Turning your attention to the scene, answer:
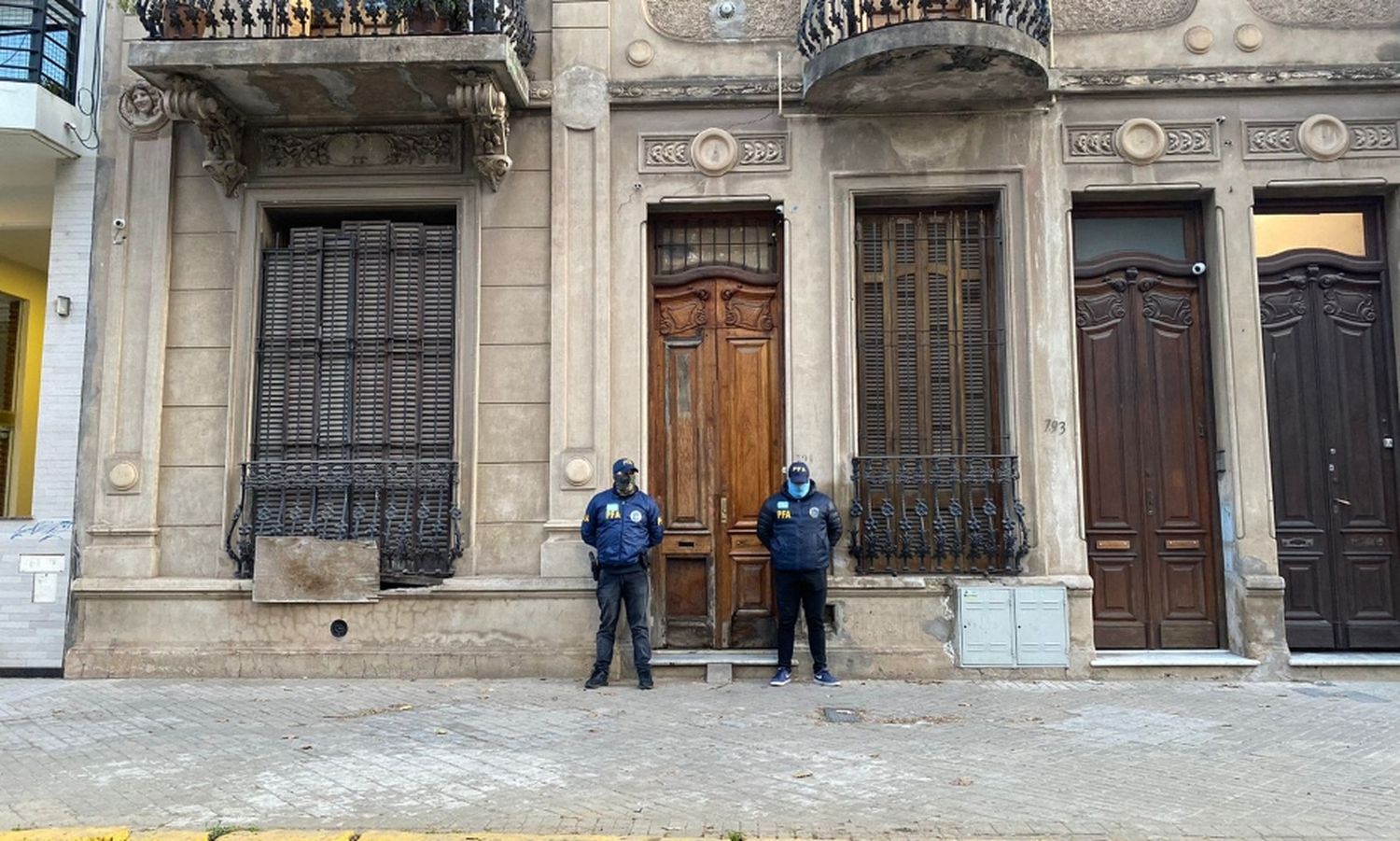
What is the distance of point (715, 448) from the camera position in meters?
8.79

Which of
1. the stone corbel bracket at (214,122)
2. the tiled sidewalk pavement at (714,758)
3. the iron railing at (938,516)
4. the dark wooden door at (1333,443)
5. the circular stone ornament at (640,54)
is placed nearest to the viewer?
the tiled sidewalk pavement at (714,758)

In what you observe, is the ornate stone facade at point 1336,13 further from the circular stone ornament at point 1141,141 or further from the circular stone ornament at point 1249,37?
the circular stone ornament at point 1141,141

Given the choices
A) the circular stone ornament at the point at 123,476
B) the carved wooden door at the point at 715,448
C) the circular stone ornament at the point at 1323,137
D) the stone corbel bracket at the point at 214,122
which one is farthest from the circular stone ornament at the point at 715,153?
the circular stone ornament at the point at 123,476

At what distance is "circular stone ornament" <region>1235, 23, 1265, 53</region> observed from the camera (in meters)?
8.60

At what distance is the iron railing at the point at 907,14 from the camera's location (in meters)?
8.13

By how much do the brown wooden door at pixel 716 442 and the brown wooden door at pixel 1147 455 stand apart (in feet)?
9.14

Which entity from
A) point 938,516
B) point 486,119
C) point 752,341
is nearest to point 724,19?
point 486,119

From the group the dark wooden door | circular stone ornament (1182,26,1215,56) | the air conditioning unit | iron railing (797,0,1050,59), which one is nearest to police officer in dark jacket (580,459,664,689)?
the air conditioning unit

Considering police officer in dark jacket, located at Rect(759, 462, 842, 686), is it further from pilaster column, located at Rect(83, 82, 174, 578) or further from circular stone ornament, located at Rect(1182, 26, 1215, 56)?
pilaster column, located at Rect(83, 82, 174, 578)

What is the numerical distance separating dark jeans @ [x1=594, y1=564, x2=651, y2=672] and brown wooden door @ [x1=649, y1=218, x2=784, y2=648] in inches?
27.8

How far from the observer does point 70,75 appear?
8961 millimetres

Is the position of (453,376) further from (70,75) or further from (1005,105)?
(1005,105)

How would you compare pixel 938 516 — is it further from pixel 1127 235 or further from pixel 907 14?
pixel 907 14

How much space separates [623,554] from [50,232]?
643 centimetres
